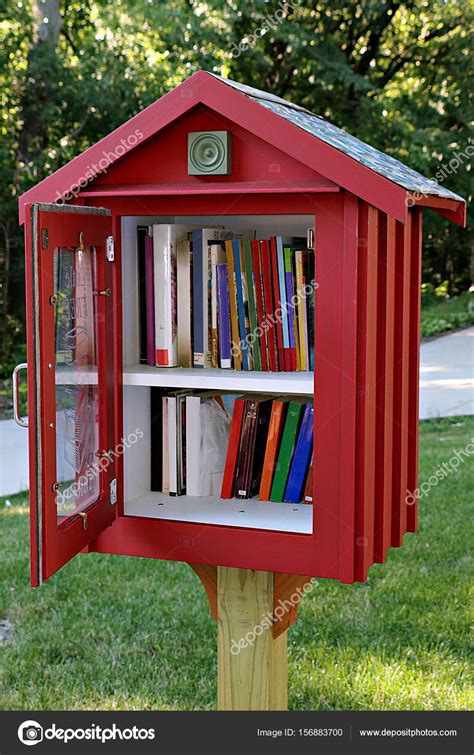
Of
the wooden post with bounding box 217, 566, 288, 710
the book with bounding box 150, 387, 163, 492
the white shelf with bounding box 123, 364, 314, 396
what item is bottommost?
the wooden post with bounding box 217, 566, 288, 710

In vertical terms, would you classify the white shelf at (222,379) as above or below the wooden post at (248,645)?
above

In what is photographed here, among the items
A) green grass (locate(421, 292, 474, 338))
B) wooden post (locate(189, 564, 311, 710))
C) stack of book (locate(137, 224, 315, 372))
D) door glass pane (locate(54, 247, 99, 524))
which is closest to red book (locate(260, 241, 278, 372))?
stack of book (locate(137, 224, 315, 372))

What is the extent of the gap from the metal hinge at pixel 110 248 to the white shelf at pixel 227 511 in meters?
0.67

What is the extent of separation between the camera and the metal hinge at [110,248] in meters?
2.45

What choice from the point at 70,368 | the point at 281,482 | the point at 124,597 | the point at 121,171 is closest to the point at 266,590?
the point at 281,482

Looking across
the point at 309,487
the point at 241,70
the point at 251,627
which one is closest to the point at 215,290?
the point at 309,487

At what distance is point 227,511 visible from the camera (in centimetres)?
261

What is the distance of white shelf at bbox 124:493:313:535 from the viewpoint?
97.4 inches

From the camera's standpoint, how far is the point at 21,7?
392 inches

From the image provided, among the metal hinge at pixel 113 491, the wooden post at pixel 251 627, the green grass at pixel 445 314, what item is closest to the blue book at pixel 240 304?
the metal hinge at pixel 113 491

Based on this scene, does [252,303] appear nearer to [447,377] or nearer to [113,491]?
[113,491]

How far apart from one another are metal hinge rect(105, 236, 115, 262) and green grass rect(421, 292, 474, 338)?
31.0 ft

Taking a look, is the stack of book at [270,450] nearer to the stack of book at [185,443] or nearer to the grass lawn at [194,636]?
the stack of book at [185,443]

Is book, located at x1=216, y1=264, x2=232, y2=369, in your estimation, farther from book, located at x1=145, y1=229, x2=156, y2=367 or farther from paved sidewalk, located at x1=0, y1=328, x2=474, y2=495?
paved sidewalk, located at x1=0, y1=328, x2=474, y2=495
